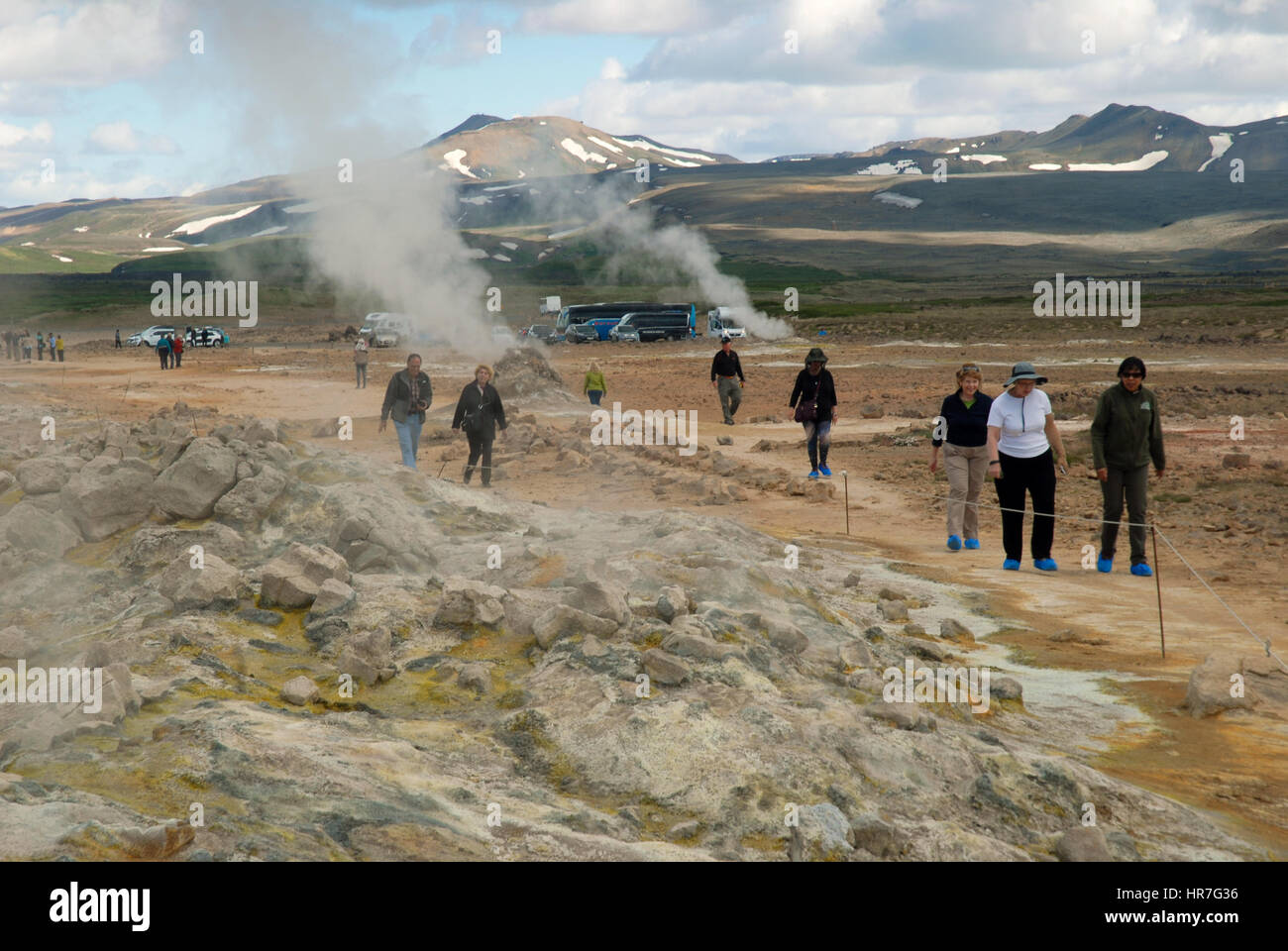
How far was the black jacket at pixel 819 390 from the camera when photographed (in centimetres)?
1412

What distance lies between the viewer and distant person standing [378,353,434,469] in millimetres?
12828

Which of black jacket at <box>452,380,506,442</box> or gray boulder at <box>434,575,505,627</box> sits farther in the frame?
black jacket at <box>452,380,506,442</box>

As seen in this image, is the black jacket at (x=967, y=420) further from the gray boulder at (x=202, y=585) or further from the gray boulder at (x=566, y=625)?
the gray boulder at (x=202, y=585)

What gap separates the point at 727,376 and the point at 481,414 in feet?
25.6

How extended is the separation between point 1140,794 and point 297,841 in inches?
142

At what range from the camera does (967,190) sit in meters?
180

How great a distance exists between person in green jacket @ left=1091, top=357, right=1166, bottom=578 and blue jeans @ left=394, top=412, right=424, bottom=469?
24.1ft

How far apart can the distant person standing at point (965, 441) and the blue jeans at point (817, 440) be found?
388cm

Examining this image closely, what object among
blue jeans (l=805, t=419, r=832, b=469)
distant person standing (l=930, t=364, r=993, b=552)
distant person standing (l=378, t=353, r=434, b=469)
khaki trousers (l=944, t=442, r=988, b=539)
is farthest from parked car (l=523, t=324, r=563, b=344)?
distant person standing (l=930, t=364, r=993, b=552)

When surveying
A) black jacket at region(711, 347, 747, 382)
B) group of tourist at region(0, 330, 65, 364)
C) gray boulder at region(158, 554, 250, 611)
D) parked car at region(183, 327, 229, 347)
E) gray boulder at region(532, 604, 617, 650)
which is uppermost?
parked car at region(183, 327, 229, 347)

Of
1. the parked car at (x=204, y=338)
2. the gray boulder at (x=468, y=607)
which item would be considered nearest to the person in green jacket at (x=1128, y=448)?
the gray boulder at (x=468, y=607)

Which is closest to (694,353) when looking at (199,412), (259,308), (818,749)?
(199,412)

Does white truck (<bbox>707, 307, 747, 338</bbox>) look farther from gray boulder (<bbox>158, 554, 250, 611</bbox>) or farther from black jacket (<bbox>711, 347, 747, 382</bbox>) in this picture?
gray boulder (<bbox>158, 554, 250, 611</bbox>)

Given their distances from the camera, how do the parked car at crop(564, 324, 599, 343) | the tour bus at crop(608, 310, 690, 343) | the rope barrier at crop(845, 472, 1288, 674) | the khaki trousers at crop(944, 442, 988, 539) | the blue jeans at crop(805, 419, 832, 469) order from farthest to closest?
the parked car at crop(564, 324, 599, 343) < the tour bus at crop(608, 310, 690, 343) < the blue jeans at crop(805, 419, 832, 469) < the khaki trousers at crop(944, 442, 988, 539) < the rope barrier at crop(845, 472, 1288, 674)
